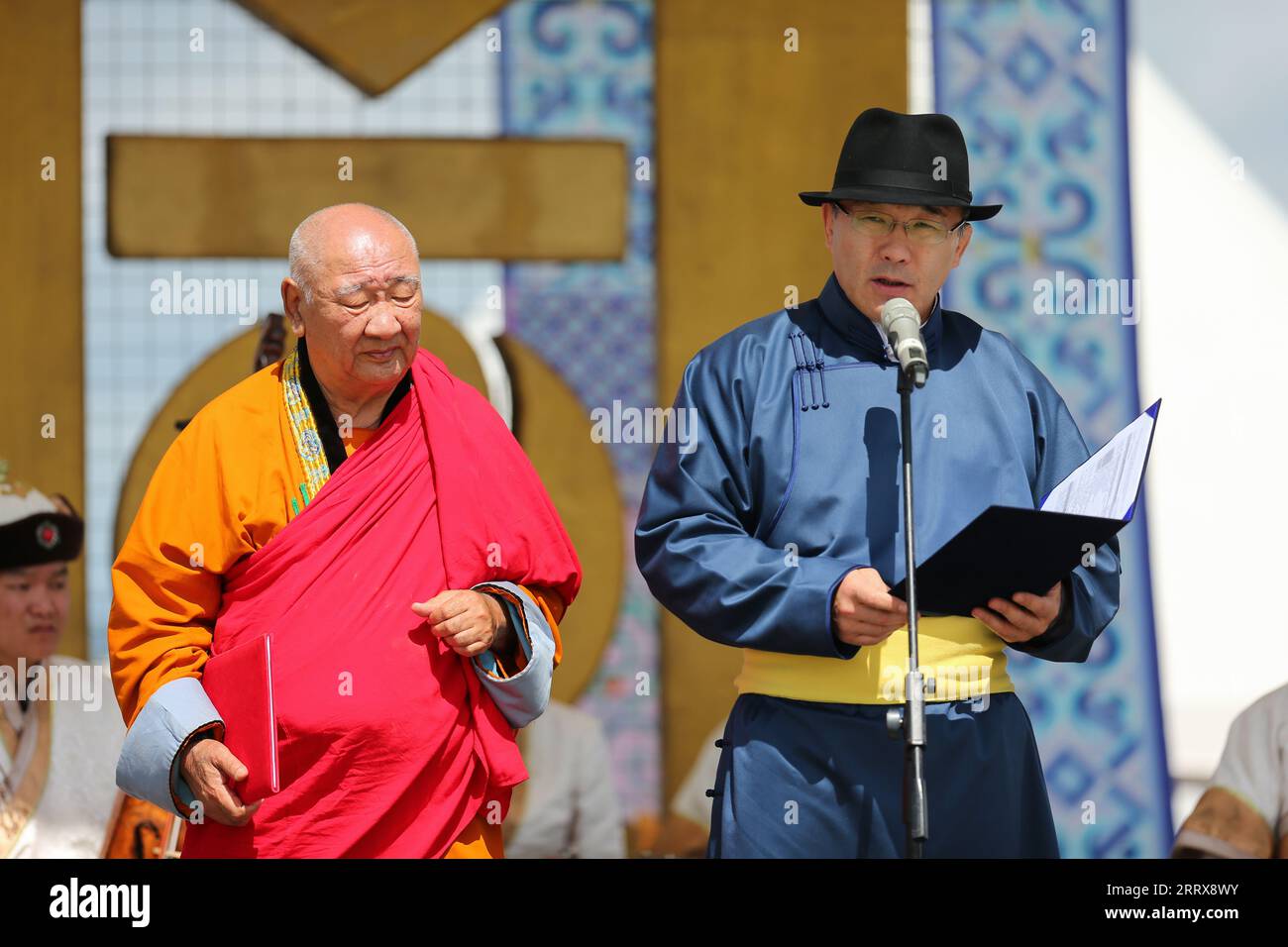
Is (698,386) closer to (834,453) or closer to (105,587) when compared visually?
(834,453)

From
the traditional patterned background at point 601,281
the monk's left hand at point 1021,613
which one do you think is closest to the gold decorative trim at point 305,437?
the monk's left hand at point 1021,613

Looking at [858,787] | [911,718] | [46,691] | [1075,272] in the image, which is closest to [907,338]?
[911,718]

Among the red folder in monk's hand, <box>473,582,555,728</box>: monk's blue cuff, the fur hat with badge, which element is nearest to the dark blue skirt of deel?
<box>473,582,555,728</box>: monk's blue cuff

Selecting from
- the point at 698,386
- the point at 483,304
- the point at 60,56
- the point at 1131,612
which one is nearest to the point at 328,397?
the point at 698,386

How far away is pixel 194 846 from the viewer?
11.7 ft

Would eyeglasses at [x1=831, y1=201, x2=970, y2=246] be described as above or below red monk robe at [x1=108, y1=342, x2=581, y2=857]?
above

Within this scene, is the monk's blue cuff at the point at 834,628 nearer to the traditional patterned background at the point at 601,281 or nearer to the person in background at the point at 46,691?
the traditional patterned background at the point at 601,281

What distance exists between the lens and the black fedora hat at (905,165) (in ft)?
12.1

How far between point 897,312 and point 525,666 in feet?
2.93

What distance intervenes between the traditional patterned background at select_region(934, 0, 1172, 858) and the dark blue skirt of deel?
1.54 meters

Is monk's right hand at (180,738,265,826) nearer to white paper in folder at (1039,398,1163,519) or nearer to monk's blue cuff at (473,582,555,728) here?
monk's blue cuff at (473,582,555,728)

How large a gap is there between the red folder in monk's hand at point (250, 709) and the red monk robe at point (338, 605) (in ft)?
0.28

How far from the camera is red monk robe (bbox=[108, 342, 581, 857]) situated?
3496 mm

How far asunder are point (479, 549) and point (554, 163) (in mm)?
1891
